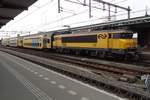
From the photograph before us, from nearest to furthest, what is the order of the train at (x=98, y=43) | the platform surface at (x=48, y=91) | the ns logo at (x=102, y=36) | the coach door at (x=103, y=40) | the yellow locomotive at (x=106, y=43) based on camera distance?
the platform surface at (x=48, y=91), the yellow locomotive at (x=106, y=43), the train at (x=98, y=43), the coach door at (x=103, y=40), the ns logo at (x=102, y=36)

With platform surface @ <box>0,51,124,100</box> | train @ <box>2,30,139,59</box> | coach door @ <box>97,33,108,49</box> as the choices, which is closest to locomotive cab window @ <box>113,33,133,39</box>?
train @ <box>2,30,139,59</box>

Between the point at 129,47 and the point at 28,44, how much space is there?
35967 millimetres

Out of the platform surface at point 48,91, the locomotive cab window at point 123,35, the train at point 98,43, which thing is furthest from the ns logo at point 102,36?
the platform surface at point 48,91

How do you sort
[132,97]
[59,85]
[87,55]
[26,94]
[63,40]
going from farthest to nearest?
[63,40] → [87,55] → [59,85] → [26,94] → [132,97]

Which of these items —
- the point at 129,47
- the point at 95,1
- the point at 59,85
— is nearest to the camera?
the point at 59,85

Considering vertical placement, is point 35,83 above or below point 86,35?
below

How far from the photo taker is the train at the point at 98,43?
27.5m

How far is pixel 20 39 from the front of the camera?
69.6m

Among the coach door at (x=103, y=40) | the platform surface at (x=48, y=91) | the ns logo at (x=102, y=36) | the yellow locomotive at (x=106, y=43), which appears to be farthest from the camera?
the ns logo at (x=102, y=36)

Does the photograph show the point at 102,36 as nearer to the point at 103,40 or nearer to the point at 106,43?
the point at 103,40

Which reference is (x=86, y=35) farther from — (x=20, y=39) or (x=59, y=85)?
(x=20, y=39)

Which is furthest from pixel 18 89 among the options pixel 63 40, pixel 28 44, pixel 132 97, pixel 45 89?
pixel 28 44

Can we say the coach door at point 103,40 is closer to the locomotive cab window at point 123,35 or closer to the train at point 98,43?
the train at point 98,43

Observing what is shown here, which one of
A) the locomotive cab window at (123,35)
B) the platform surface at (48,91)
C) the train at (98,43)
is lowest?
the platform surface at (48,91)
